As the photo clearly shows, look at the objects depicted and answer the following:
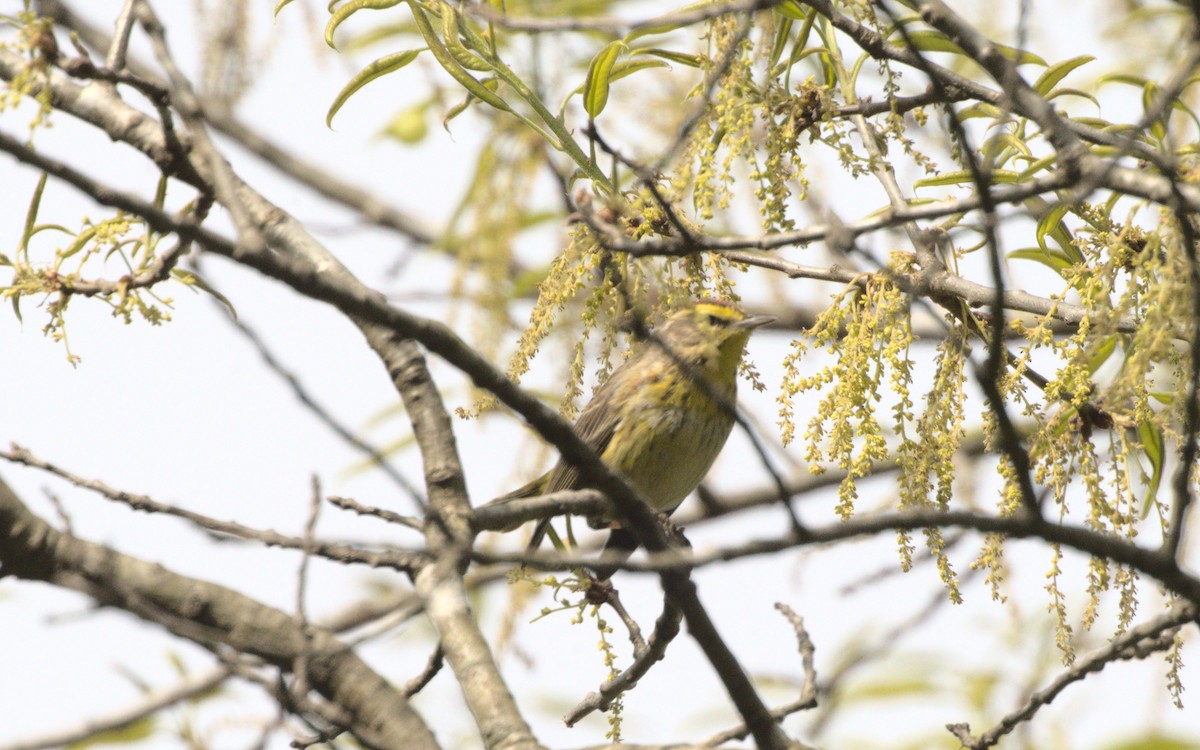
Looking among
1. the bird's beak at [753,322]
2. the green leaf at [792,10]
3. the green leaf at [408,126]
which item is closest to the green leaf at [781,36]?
the green leaf at [792,10]

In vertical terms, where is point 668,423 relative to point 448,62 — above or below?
above

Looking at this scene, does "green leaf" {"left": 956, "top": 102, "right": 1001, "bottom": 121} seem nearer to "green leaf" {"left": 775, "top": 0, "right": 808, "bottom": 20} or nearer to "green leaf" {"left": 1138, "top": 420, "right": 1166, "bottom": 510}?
"green leaf" {"left": 775, "top": 0, "right": 808, "bottom": 20}

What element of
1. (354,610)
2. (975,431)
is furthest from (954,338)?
(354,610)

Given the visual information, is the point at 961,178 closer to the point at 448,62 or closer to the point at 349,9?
the point at 448,62

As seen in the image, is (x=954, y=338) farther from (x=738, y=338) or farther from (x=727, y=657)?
(x=738, y=338)

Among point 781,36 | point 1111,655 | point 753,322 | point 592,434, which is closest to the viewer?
point 1111,655

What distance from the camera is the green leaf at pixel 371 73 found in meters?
3.38

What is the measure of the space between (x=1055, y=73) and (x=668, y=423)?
2870mm

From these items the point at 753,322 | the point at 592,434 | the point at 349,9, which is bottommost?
the point at 349,9

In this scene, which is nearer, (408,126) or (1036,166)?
(1036,166)

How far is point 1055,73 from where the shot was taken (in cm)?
316

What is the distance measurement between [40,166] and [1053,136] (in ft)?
5.51

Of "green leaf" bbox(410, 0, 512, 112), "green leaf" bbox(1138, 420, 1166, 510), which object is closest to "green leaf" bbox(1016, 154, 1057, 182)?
"green leaf" bbox(1138, 420, 1166, 510)

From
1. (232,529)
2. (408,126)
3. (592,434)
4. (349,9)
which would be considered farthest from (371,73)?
(408,126)
